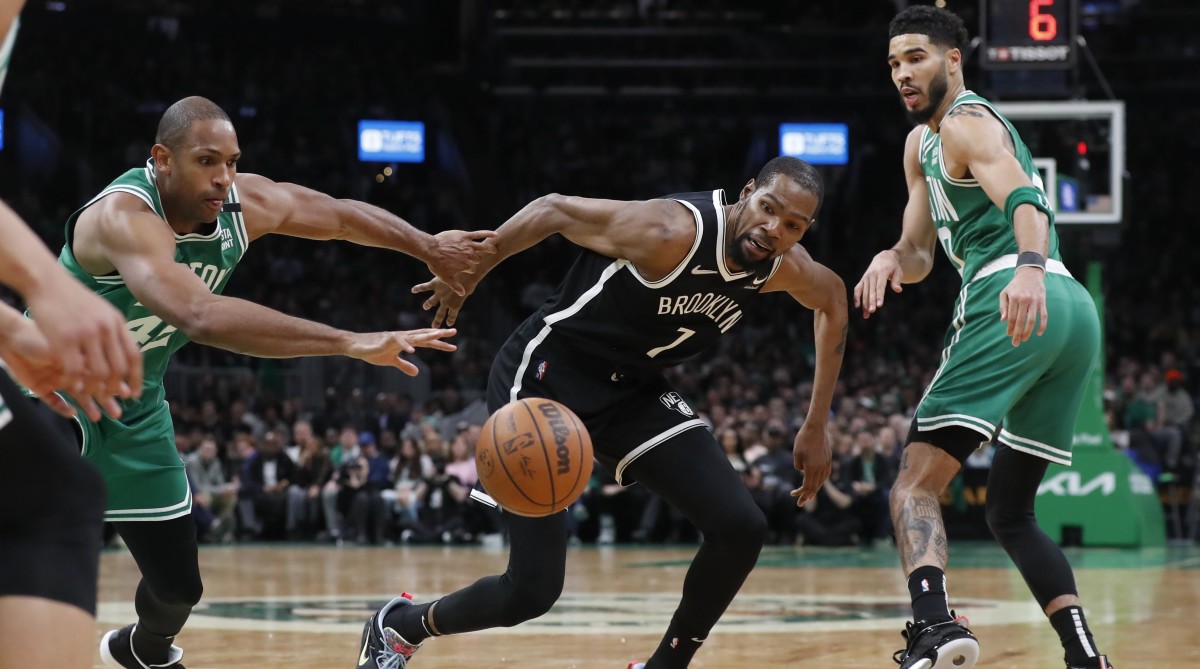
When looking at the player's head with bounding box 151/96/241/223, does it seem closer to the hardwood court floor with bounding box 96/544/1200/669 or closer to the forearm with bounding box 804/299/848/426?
the hardwood court floor with bounding box 96/544/1200/669

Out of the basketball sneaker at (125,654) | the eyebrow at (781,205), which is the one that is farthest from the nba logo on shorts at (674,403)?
the basketball sneaker at (125,654)

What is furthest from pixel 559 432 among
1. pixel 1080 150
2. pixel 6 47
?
pixel 1080 150

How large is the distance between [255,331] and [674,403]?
5.63ft

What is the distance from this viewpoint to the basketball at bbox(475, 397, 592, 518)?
4691 mm

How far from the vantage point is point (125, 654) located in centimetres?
538

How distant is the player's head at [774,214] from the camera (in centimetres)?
492

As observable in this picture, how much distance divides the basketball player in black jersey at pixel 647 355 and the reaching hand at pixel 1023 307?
2.57 feet

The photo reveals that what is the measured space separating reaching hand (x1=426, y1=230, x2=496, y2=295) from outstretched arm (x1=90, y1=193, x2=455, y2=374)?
3.37 feet

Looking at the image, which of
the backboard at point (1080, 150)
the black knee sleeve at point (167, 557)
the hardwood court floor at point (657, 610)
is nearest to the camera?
the black knee sleeve at point (167, 557)

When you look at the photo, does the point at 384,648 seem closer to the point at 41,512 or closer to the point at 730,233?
the point at 730,233

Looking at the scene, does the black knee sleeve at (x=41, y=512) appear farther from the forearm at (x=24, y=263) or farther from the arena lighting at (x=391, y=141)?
the arena lighting at (x=391, y=141)

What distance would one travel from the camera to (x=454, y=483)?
15953 mm

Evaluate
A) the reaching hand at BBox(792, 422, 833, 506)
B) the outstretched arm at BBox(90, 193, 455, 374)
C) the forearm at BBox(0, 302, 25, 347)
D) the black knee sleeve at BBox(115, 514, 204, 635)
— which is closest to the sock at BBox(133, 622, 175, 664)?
the black knee sleeve at BBox(115, 514, 204, 635)

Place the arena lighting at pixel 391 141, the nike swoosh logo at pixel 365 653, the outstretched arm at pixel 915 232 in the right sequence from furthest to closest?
the arena lighting at pixel 391 141 → the outstretched arm at pixel 915 232 → the nike swoosh logo at pixel 365 653
